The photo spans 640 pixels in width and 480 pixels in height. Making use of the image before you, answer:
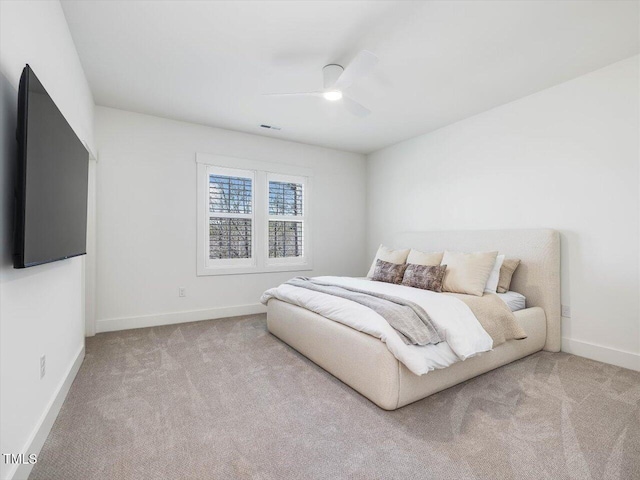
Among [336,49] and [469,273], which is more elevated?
[336,49]

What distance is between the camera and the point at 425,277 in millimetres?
3309

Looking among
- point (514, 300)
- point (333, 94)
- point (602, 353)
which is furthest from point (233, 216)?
point (602, 353)

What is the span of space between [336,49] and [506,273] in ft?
8.79

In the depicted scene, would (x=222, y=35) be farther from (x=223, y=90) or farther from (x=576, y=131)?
(x=576, y=131)

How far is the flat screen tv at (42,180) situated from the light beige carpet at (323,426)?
102 cm

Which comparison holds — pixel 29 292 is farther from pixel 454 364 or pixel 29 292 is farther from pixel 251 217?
pixel 251 217

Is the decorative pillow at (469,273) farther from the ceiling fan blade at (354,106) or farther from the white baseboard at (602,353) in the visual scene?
the ceiling fan blade at (354,106)

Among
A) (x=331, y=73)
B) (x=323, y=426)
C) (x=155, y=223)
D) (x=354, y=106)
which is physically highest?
(x=331, y=73)


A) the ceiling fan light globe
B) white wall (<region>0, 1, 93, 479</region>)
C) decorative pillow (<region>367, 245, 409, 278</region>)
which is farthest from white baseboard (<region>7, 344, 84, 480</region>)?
decorative pillow (<region>367, 245, 409, 278</region>)

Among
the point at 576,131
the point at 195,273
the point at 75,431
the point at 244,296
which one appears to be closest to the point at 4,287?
the point at 75,431

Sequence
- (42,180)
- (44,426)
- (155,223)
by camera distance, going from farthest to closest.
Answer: (155,223) → (44,426) → (42,180)

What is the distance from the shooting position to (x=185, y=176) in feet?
13.7

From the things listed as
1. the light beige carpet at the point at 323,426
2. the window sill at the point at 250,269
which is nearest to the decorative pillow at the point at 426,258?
the light beige carpet at the point at 323,426

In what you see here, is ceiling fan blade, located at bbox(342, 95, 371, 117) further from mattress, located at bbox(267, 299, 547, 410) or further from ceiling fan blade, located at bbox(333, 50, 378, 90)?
mattress, located at bbox(267, 299, 547, 410)
